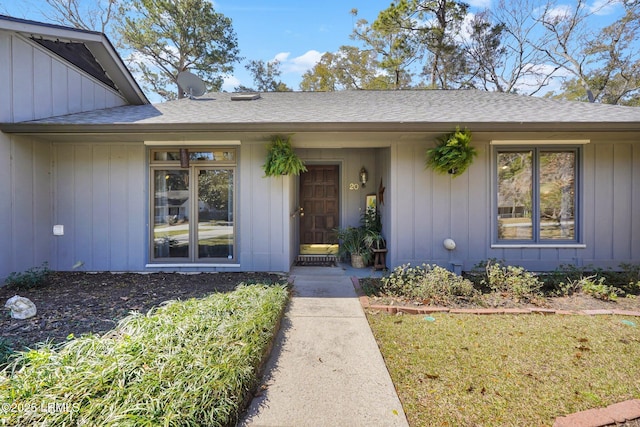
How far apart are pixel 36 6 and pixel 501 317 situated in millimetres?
19502

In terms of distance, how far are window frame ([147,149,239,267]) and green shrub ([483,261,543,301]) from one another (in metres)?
4.19

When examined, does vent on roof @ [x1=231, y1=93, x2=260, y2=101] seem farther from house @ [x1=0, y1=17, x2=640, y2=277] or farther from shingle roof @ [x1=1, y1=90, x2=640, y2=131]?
Answer: house @ [x1=0, y1=17, x2=640, y2=277]

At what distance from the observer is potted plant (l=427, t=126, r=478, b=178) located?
4695 mm

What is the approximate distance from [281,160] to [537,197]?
4505mm

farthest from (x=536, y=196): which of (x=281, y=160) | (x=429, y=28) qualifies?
(x=429, y=28)

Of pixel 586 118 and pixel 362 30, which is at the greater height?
pixel 362 30

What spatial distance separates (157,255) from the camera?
224 inches

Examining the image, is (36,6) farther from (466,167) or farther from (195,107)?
(466,167)

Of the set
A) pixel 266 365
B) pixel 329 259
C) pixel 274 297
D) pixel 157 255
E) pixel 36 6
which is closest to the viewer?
pixel 266 365

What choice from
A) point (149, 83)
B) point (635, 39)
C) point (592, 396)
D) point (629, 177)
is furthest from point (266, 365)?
point (635, 39)

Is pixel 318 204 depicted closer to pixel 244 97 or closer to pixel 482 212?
pixel 244 97

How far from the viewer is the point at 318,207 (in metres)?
7.36

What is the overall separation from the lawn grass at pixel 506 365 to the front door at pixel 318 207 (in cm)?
375

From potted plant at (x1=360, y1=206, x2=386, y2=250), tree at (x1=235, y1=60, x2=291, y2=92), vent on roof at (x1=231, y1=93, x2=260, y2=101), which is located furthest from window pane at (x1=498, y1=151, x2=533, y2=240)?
tree at (x1=235, y1=60, x2=291, y2=92)
